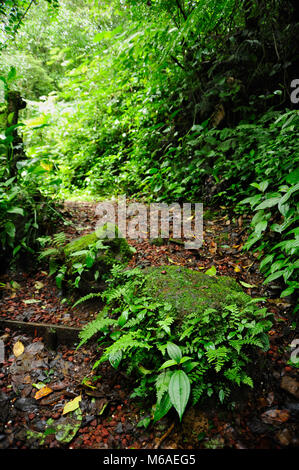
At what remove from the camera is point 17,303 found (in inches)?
110

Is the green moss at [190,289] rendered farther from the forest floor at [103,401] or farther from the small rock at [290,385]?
the small rock at [290,385]

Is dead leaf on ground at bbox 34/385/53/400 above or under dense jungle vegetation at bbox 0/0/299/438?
under

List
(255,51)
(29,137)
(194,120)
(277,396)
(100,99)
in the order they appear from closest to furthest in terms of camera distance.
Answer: (277,396)
(255,51)
(194,120)
(100,99)
(29,137)

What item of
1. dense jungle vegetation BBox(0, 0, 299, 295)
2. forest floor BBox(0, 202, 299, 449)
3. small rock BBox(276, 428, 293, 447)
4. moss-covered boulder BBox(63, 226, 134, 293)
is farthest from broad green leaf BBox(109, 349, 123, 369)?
dense jungle vegetation BBox(0, 0, 299, 295)

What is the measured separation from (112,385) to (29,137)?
29.8 ft

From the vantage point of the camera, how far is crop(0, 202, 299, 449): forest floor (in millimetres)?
1529

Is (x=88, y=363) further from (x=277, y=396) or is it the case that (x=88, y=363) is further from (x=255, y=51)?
(x=255, y=51)

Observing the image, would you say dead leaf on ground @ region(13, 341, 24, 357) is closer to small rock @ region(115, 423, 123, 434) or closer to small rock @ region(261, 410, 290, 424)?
small rock @ region(115, 423, 123, 434)

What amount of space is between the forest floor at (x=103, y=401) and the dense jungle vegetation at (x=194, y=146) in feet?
0.65

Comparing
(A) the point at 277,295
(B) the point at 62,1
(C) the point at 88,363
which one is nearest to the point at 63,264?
(C) the point at 88,363

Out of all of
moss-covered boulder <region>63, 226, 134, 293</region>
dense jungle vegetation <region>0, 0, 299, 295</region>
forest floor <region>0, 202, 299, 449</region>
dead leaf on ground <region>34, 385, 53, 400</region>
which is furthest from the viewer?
dense jungle vegetation <region>0, 0, 299, 295</region>

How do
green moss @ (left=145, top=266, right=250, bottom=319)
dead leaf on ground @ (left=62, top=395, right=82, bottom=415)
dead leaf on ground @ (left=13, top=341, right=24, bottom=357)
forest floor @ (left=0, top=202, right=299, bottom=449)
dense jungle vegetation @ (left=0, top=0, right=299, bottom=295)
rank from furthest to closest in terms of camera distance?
dense jungle vegetation @ (left=0, top=0, right=299, bottom=295), dead leaf on ground @ (left=13, top=341, right=24, bottom=357), green moss @ (left=145, top=266, right=250, bottom=319), dead leaf on ground @ (left=62, top=395, right=82, bottom=415), forest floor @ (left=0, top=202, right=299, bottom=449)

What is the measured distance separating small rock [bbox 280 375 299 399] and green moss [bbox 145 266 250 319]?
0.61 meters

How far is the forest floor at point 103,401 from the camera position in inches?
60.2
